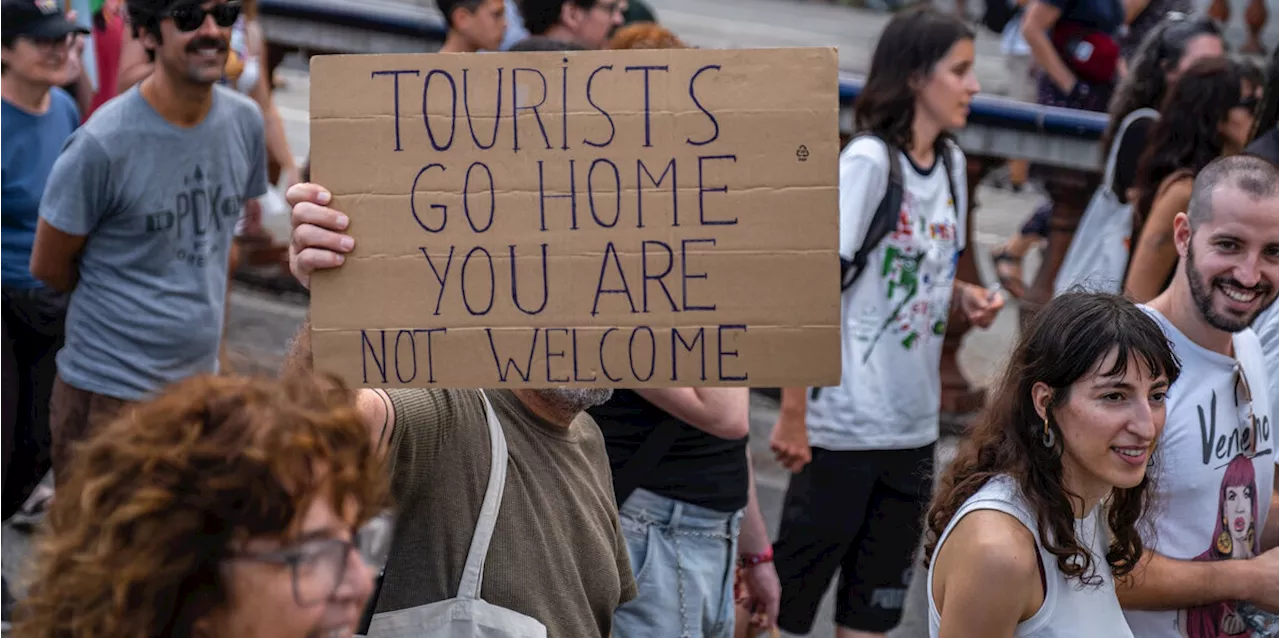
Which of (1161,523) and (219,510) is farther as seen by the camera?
(1161,523)

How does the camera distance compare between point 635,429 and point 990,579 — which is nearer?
point 990,579

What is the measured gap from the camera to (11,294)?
4832mm

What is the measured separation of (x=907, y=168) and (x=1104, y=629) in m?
1.99

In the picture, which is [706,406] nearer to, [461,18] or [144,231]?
[144,231]

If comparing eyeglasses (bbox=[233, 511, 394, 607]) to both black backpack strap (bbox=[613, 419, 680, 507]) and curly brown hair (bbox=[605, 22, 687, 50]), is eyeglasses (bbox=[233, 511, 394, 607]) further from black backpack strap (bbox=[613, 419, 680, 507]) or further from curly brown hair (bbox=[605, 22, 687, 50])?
curly brown hair (bbox=[605, 22, 687, 50])

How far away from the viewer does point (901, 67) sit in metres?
4.70

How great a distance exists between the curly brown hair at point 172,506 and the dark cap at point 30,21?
3.55m

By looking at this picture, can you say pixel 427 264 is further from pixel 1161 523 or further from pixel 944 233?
pixel 944 233

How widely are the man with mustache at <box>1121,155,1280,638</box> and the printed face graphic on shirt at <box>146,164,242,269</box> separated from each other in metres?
2.70

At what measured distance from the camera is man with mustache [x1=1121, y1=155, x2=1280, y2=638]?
3.33 meters

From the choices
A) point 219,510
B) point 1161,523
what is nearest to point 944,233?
point 1161,523

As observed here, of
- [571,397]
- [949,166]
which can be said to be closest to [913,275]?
[949,166]

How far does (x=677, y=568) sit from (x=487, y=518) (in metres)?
1.27

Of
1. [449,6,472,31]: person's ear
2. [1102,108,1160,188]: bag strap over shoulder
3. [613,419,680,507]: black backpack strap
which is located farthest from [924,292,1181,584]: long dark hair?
[449,6,472,31]: person's ear
